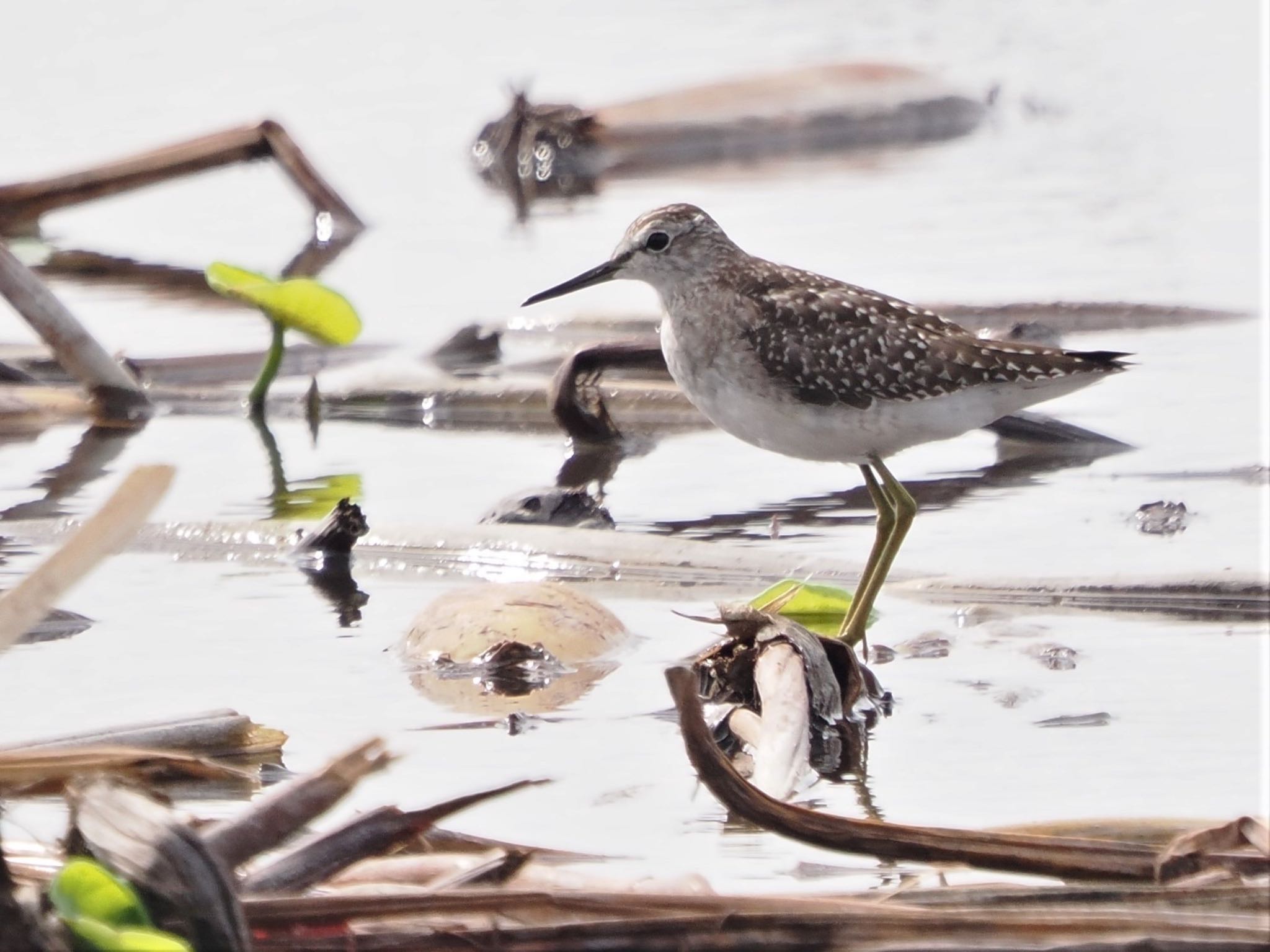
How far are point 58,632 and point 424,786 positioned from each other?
5.53ft

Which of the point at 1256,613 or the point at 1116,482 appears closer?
the point at 1256,613

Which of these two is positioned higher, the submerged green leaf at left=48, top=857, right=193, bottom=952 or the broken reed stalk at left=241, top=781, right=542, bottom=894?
the broken reed stalk at left=241, top=781, right=542, bottom=894

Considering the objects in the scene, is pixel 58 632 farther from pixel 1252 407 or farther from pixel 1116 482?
pixel 1252 407

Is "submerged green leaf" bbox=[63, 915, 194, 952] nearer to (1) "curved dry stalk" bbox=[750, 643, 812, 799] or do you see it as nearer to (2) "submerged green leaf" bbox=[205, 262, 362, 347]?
(1) "curved dry stalk" bbox=[750, 643, 812, 799]

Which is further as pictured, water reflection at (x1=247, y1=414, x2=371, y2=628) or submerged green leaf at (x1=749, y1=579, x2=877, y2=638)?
water reflection at (x1=247, y1=414, x2=371, y2=628)

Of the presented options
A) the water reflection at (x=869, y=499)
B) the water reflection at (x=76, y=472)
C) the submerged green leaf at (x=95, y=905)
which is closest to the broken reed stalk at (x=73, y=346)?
the water reflection at (x=76, y=472)

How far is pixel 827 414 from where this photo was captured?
21.7 ft

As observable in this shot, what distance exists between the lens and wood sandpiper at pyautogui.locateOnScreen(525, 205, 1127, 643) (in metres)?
6.62

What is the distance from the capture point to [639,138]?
45.4 ft

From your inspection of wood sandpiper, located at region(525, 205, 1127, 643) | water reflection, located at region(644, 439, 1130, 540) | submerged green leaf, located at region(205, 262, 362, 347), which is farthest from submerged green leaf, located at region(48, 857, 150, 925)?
submerged green leaf, located at region(205, 262, 362, 347)

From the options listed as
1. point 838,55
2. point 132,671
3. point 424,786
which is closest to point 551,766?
point 424,786

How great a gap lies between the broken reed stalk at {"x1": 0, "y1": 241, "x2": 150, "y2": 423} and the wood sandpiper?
2.75 m

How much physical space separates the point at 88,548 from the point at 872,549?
351 centimetres

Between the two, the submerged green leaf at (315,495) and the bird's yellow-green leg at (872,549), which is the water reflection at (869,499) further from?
the submerged green leaf at (315,495)
